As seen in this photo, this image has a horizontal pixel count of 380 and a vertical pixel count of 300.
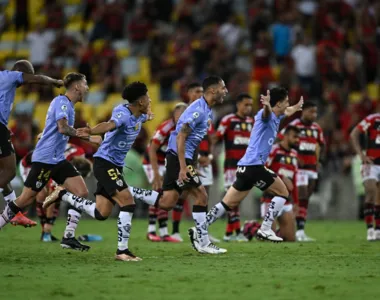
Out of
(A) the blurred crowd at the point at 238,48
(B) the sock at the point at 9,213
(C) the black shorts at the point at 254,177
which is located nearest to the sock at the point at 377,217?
(C) the black shorts at the point at 254,177

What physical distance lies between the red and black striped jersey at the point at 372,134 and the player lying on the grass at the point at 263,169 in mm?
3139

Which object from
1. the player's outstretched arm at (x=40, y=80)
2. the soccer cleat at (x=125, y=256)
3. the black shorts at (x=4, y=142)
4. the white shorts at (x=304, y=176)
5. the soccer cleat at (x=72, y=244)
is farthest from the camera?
the white shorts at (x=304, y=176)

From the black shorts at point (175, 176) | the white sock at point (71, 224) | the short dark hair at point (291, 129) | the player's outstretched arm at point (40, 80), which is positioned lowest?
the white sock at point (71, 224)

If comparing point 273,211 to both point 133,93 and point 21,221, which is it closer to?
point 133,93

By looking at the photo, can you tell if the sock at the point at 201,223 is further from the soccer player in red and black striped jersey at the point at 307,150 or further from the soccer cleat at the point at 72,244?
the soccer player in red and black striped jersey at the point at 307,150

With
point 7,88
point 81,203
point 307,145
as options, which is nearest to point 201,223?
point 81,203

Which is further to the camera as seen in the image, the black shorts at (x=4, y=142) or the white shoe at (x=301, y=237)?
the white shoe at (x=301, y=237)

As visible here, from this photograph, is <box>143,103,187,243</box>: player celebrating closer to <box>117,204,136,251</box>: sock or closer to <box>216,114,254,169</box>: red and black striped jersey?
<box>216,114,254,169</box>: red and black striped jersey

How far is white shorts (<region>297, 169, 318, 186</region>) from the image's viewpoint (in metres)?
18.5

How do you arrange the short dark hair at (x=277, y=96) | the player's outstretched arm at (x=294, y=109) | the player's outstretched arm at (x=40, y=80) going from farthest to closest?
the short dark hair at (x=277, y=96) → the player's outstretched arm at (x=294, y=109) → the player's outstretched arm at (x=40, y=80)

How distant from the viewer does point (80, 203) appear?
13.7 meters

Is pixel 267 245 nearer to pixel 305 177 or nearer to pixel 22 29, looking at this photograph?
pixel 305 177

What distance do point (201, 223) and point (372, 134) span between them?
17.3ft

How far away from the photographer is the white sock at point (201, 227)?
13.8 metres
